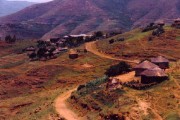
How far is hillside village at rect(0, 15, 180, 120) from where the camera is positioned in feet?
156

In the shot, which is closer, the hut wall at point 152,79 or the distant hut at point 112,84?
the distant hut at point 112,84

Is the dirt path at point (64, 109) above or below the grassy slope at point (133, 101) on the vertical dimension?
below

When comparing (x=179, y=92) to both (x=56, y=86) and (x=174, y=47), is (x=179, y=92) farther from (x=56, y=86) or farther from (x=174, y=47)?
(x=174, y=47)

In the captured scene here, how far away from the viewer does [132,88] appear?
5300cm

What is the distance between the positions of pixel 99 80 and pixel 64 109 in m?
8.74

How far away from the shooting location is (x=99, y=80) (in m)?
60.7

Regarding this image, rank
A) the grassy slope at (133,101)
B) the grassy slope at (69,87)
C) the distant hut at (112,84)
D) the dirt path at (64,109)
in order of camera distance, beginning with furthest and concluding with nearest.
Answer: the distant hut at (112,84), the dirt path at (64,109), the grassy slope at (69,87), the grassy slope at (133,101)

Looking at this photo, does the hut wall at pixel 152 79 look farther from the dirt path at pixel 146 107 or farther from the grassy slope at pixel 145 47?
the grassy slope at pixel 145 47

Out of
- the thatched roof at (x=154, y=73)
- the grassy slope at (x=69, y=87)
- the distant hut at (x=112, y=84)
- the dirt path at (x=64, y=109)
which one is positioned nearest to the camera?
the grassy slope at (x=69, y=87)

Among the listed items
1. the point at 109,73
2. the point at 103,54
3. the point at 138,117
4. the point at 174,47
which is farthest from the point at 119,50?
the point at 138,117

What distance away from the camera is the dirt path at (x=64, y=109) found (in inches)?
1997

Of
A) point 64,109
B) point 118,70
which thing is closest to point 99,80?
point 64,109

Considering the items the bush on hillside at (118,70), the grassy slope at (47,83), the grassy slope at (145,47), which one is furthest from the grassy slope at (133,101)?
the grassy slope at (145,47)

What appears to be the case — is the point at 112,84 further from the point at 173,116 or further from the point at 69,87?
the point at 69,87
